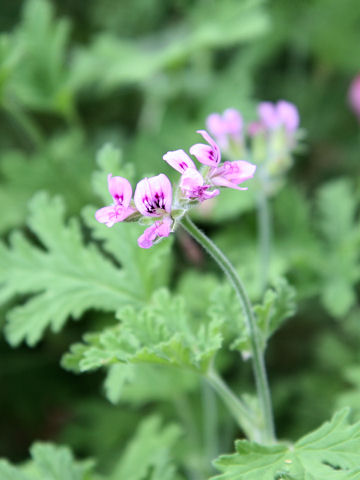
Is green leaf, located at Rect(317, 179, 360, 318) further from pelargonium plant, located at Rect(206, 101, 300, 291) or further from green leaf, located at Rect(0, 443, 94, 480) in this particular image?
green leaf, located at Rect(0, 443, 94, 480)

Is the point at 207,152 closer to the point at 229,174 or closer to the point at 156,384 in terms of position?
the point at 229,174

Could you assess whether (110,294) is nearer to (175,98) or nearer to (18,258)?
(18,258)

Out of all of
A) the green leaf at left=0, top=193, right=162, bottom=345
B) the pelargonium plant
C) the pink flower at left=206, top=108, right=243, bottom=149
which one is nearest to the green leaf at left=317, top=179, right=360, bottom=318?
the pelargonium plant

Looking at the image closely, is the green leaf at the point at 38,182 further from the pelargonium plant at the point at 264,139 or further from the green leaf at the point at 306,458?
the green leaf at the point at 306,458

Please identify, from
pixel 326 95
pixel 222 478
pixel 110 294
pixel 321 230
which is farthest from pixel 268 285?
pixel 326 95

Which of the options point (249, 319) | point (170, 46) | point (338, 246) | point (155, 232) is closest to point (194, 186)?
point (155, 232)

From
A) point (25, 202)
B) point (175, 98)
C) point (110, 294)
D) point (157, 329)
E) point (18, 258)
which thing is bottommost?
point (157, 329)
